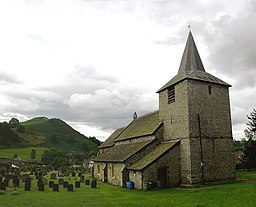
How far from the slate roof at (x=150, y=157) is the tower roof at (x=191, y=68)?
6510 mm

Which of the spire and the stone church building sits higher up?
the spire

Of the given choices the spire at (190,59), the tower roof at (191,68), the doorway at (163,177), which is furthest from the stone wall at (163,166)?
the spire at (190,59)

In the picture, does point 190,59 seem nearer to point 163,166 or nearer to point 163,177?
point 163,166

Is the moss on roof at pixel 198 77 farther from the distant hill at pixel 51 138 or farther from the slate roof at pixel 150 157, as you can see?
the distant hill at pixel 51 138

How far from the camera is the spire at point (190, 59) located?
30.6 metres

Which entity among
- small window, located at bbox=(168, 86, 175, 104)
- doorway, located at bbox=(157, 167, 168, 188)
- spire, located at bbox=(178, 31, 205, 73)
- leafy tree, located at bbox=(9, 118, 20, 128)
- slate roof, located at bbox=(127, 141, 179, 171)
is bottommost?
doorway, located at bbox=(157, 167, 168, 188)

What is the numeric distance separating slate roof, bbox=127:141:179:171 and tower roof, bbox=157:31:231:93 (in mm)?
6510

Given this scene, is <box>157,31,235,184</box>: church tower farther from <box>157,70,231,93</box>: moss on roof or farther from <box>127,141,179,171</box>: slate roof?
<box>127,141,179,171</box>: slate roof

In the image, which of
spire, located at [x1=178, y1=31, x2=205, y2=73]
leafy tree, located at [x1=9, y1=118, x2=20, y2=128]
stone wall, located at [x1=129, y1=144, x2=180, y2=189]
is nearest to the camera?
stone wall, located at [x1=129, y1=144, x2=180, y2=189]

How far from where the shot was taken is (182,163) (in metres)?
26.2

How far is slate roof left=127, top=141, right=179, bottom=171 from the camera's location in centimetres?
2517

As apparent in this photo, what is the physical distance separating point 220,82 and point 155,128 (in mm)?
8526

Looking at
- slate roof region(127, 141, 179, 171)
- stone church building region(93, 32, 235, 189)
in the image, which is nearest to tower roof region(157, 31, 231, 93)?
stone church building region(93, 32, 235, 189)

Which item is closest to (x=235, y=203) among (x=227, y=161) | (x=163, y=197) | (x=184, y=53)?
(x=163, y=197)
